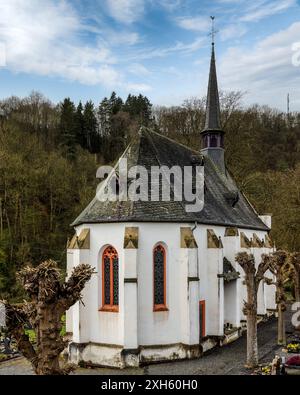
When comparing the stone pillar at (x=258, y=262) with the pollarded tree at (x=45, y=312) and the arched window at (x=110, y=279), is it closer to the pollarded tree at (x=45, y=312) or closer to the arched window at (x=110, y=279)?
the arched window at (x=110, y=279)

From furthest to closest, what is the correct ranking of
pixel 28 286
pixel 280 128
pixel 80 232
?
pixel 280 128 < pixel 80 232 < pixel 28 286

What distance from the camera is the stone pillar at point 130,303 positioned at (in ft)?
57.1

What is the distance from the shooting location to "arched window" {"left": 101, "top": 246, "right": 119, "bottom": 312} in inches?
729

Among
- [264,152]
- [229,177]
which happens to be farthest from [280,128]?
[229,177]

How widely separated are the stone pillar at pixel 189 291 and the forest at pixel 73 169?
1402 centimetres

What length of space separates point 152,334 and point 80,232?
18.2 feet

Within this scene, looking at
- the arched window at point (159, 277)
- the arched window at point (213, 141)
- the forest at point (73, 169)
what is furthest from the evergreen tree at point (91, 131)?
the arched window at point (159, 277)

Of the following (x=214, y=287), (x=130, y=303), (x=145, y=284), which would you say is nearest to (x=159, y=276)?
(x=145, y=284)

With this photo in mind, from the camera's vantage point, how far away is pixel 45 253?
3731 centimetres

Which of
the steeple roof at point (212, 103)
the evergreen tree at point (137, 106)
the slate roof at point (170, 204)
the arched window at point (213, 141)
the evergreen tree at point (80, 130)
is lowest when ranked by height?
the slate roof at point (170, 204)

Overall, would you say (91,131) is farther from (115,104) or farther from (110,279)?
(110,279)

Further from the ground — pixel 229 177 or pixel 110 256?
pixel 229 177
